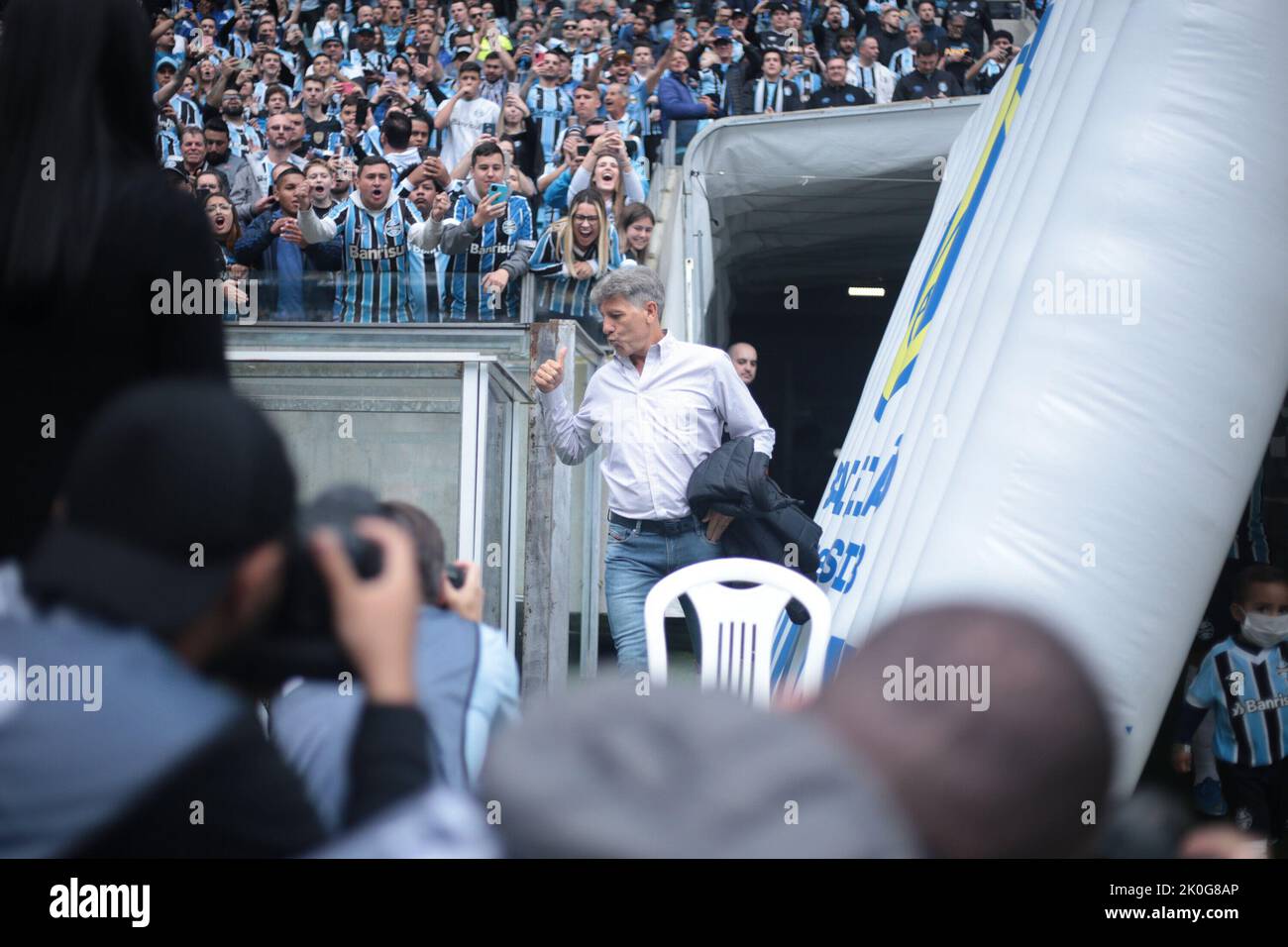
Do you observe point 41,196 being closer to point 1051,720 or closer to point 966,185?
point 1051,720

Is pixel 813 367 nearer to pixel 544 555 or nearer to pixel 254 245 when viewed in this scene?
pixel 254 245

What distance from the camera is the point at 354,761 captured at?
3.06 feet

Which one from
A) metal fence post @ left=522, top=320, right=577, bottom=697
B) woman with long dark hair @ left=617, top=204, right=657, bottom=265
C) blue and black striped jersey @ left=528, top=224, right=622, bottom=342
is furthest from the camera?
woman with long dark hair @ left=617, top=204, right=657, bottom=265

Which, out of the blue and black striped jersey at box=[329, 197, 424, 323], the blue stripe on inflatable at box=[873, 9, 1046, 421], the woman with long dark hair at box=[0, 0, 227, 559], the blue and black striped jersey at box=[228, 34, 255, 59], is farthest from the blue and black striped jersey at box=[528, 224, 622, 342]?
the blue and black striped jersey at box=[228, 34, 255, 59]

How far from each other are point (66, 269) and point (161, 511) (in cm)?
→ 58

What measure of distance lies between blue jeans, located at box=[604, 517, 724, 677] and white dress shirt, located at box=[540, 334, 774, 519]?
0.20ft

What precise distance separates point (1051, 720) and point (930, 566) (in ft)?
7.79

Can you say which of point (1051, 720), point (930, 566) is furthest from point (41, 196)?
point (930, 566)

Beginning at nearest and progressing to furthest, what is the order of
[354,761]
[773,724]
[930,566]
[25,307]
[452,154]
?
[773,724]
[354,761]
[25,307]
[930,566]
[452,154]

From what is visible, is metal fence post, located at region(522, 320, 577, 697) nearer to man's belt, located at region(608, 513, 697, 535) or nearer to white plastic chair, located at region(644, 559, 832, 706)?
man's belt, located at region(608, 513, 697, 535)

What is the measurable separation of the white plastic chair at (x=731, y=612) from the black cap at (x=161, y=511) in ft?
8.23

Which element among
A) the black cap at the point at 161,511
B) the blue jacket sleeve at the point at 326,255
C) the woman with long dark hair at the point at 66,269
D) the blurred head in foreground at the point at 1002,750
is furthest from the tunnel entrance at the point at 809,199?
the black cap at the point at 161,511

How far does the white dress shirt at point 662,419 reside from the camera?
12.5 feet

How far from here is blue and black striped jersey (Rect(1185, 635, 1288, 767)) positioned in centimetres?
398
